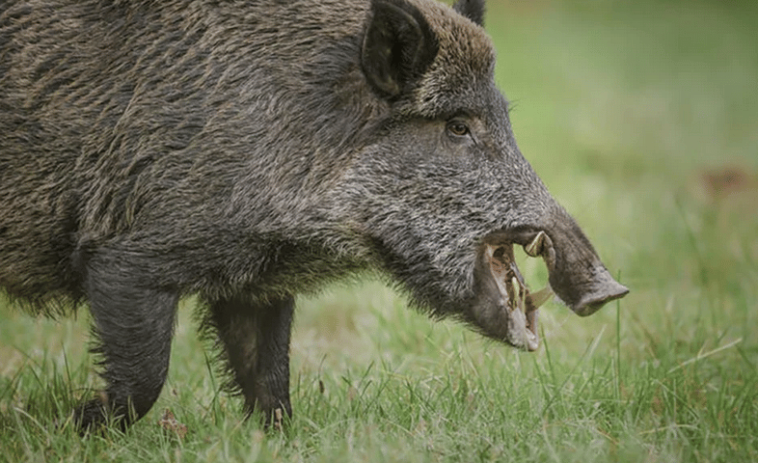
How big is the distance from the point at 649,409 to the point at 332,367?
1719mm

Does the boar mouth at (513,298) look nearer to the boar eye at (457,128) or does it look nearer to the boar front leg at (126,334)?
the boar eye at (457,128)

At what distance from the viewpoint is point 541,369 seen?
5.00 m

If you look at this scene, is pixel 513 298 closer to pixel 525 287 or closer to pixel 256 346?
pixel 525 287

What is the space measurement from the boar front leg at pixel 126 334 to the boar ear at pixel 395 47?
43.4 inches

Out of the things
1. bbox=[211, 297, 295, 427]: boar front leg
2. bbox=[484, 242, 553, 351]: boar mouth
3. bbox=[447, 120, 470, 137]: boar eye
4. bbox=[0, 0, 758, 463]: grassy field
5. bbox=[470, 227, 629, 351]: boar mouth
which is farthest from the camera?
bbox=[211, 297, 295, 427]: boar front leg

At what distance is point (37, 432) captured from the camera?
13.8 feet

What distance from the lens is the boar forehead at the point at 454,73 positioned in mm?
4234

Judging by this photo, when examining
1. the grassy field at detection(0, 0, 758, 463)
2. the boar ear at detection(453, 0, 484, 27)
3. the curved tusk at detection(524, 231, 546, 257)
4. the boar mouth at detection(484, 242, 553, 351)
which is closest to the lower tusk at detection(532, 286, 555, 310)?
the boar mouth at detection(484, 242, 553, 351)

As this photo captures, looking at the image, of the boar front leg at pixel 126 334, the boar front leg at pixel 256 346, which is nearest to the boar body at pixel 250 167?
the boar front leg at pixel 126 334

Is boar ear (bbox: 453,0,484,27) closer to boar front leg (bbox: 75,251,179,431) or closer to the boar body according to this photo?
the boar body

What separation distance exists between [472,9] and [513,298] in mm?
1314

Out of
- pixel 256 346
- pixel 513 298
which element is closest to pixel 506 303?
pixel 513 298

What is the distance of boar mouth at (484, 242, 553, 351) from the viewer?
4145 millimetres

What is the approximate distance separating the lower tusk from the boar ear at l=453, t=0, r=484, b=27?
1283mm
